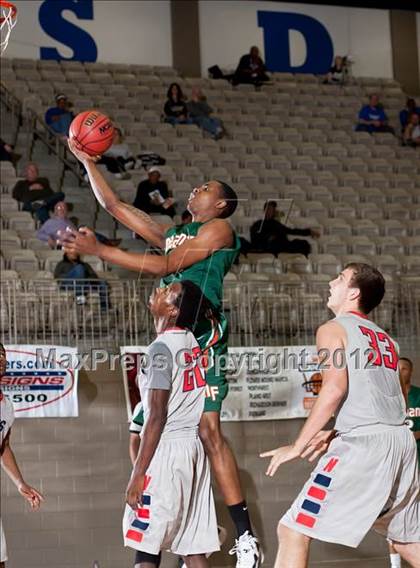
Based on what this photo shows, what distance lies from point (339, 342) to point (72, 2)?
1458cm

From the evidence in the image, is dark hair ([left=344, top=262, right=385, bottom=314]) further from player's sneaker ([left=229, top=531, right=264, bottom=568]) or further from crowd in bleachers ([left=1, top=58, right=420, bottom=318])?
crowd in bleachers ([left=1, top=58, right=420, bottom=318])

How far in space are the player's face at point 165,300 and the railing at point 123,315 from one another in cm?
438

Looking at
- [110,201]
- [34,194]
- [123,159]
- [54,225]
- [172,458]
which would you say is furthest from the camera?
[123,159]

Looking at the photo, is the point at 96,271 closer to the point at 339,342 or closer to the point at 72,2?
the point at 339,342

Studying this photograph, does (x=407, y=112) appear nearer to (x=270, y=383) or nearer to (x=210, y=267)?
(x=270, y=383)

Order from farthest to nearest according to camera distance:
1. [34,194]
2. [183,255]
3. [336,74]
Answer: [336,74] < [34,194] < [183,255]

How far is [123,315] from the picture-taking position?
400 inches

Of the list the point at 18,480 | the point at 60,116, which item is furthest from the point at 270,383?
the point at 60,116

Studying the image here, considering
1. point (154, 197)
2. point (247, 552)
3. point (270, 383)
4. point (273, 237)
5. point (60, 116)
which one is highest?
point (60, 116)

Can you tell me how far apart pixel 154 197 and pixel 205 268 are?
625 cm

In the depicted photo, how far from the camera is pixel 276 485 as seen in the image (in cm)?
981

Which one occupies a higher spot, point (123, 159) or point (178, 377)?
point (123, 159)

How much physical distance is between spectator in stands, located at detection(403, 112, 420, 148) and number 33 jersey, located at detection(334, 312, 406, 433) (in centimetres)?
1229

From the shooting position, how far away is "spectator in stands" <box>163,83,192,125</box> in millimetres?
15875
